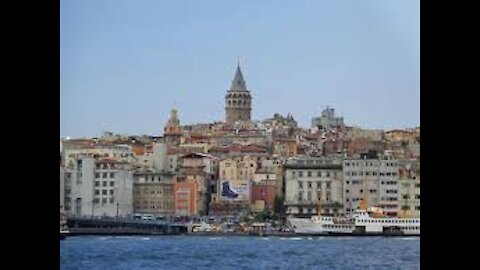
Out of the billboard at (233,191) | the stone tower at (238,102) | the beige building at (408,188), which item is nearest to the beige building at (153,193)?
the billboard at (233,191)

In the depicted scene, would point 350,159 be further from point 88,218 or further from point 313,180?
point 88,218

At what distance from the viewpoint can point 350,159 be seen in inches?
1353

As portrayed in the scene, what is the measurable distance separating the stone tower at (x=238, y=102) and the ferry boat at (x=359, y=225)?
23.0ft

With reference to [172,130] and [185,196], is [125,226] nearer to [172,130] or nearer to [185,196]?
[185,196]

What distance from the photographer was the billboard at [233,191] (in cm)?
3341

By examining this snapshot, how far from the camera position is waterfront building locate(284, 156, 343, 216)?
1249 inches

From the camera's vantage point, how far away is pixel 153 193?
111 feet

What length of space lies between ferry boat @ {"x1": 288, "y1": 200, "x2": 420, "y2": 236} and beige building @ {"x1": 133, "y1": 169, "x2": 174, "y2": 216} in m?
4.11

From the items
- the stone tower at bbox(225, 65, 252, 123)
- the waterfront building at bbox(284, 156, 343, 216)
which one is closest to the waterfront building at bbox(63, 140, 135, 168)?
the stone tower at bbox(225, 65, 252, 123)

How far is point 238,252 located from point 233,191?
6.20 meters

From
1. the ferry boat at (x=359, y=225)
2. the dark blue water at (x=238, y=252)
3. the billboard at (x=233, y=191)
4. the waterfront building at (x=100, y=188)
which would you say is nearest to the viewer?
the dark blue water at (x=238, y=252)

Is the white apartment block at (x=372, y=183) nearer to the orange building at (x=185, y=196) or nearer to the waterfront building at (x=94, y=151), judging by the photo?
the orange building at (x=185, y=196)

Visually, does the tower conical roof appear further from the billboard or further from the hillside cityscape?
the billboard
